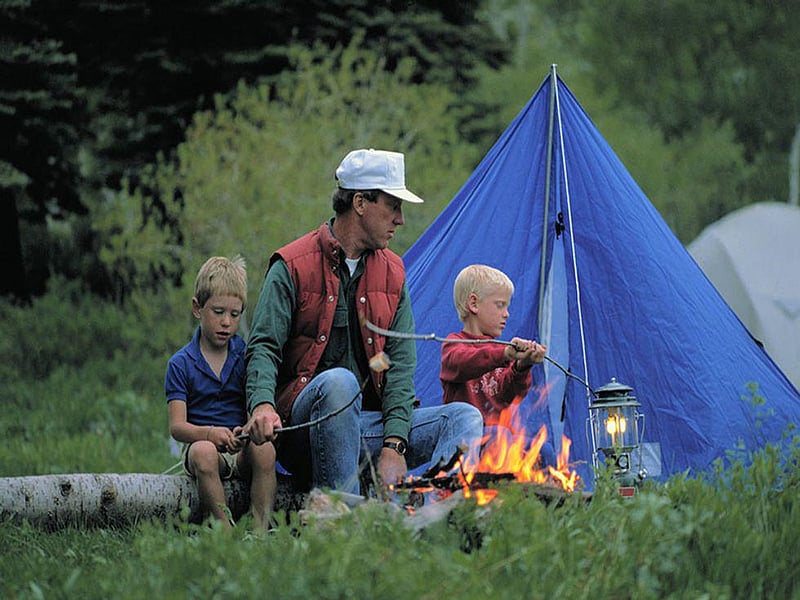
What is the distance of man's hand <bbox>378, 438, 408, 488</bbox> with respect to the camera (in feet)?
14.4

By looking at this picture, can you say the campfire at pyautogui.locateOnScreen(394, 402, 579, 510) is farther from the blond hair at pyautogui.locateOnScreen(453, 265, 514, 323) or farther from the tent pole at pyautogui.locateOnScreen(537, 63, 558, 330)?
the tent pole at pyautogui.locateOnScreen(537, 63, 558, 330)

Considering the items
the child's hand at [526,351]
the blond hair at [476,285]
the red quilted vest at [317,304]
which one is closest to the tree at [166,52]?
the blond hair at [476,285]

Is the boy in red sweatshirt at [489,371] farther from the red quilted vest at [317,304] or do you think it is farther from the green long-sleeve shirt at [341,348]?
the red quilted vest at [317,304]

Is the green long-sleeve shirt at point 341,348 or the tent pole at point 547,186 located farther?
the tent pole at point 547,186

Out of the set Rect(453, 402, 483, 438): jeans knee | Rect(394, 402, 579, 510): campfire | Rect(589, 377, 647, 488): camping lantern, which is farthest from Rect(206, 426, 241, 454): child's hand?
Rect(589, 377, 647, 488): camping lantern

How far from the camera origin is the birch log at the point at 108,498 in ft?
15.6

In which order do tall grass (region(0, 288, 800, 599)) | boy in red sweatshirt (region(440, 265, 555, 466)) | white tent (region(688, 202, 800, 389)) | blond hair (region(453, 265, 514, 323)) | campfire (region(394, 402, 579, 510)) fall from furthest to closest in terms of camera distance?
white tent (region(688, 202, 800, 389))
blond hair (region(453, 265, 514, 323))
boy in red sweatshirt (region(440, 265, 555, 466))
campfire (region(394, 402, 579, 510))
tall grass (region(0, 288, 800, 599))

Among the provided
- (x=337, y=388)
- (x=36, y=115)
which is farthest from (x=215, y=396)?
(x=36, y=115)

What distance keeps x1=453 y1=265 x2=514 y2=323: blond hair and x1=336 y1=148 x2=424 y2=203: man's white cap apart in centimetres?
52

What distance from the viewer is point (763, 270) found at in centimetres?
1172

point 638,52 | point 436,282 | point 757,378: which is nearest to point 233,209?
point 436,282

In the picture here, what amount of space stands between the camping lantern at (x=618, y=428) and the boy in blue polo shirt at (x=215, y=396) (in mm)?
1189

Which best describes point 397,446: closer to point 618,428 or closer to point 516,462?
point 516,462

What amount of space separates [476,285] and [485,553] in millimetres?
1769
